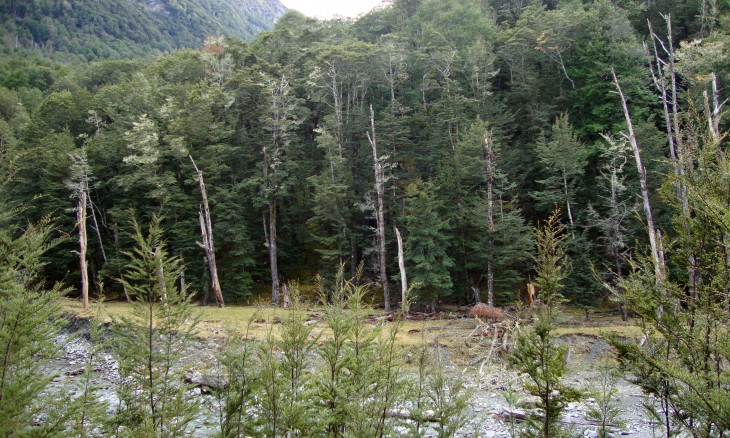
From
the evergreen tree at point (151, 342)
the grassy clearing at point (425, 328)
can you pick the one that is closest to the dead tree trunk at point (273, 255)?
the grassy clearing at point (425, 328)

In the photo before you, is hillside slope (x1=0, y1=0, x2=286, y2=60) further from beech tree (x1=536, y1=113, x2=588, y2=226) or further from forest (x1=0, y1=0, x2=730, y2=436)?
beech tree (x1=536, y1=113, x2=588, y2=226)

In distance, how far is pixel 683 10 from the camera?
3144cm

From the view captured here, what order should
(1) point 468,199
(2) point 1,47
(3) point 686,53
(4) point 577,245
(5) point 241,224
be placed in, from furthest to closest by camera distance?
(2) point 1,47 → (5) point 241,224 → (1) point 468,199 → (4) point 577,245 → (3) point 686,53

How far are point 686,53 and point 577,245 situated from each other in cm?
1018

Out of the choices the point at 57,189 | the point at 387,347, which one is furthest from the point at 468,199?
the point at 57,189

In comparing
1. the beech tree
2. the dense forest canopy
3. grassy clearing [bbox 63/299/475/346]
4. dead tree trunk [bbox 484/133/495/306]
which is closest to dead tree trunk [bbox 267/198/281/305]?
the dense forest canopy

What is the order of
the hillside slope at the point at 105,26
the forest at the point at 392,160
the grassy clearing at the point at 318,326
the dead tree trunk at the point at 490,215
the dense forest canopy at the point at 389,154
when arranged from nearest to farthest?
the grassy clearing at the point at 318,326
the dead tree trunk at the point at 490,215
the forest at the point at 392,160
the dense forest canopy at the point at 389,154
the hillside slope at the point at 105,26

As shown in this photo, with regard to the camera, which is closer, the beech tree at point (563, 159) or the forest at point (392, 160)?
the forest at point (392, 160)

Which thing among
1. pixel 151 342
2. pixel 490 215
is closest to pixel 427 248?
pixel 490 215

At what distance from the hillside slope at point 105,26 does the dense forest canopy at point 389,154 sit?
250 feet

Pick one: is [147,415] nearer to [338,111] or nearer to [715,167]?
[715,167]

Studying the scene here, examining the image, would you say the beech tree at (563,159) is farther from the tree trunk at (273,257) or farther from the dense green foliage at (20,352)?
the dense green foliage at (20,352)

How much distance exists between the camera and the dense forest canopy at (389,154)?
24.4 meters

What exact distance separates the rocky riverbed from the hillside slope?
9532cm
